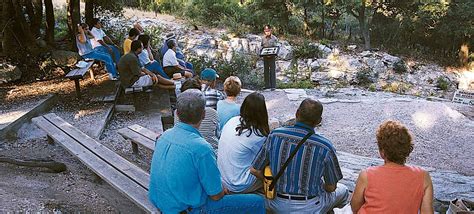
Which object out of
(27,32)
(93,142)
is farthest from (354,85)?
(93,142)

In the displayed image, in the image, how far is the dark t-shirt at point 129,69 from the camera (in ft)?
20.9

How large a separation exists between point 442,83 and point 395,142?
1416 cm

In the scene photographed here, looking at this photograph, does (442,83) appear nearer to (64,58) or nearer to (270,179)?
(64,58)

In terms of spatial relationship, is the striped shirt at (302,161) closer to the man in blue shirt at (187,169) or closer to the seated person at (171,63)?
the man in blue shirt at (187,169)

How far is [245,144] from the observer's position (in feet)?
9.37

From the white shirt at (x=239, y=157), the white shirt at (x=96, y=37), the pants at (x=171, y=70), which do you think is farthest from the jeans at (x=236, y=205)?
the white shirt at (x=96, y=37)

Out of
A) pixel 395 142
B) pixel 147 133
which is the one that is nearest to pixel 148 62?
pixel 147 133

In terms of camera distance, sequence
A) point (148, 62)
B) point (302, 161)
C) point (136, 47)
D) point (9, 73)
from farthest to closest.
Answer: point (9, 73) < point (148, 62) < point (136, 47) < point (302, 161)

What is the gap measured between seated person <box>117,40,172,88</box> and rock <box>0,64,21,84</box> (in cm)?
290

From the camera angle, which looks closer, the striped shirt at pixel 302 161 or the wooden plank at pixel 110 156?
the striped shirt at pixel 302 161

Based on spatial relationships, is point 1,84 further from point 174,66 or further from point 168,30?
point 168,30

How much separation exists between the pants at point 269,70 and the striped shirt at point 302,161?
247 inches

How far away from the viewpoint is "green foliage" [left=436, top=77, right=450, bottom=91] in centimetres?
1473

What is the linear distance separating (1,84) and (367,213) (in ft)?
24.9
